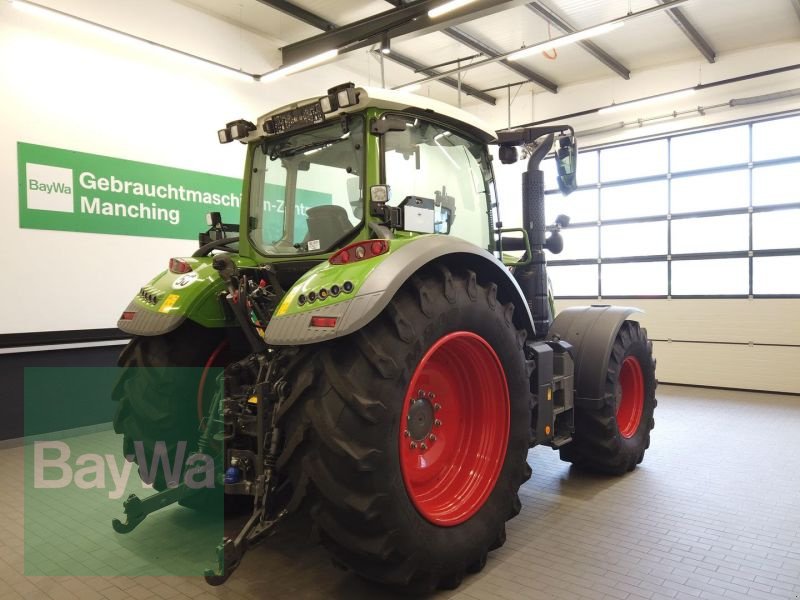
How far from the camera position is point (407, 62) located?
853 cm

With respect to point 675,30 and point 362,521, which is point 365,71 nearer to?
point 675,30

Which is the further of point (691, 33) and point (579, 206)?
point (579, 206)

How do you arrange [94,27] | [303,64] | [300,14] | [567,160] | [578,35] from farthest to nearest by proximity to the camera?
[300,14], [303,64], [578,35], [94,27], [567,160]

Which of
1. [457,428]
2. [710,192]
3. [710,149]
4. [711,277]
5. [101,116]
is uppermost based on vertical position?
[710,149]

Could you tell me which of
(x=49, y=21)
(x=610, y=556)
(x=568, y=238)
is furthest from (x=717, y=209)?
(x=49, y=21)

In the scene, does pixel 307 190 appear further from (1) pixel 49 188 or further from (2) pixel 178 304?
(1) pixel 49 188

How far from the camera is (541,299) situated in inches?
149

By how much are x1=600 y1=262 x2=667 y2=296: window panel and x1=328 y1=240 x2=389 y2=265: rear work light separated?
7.49 meters

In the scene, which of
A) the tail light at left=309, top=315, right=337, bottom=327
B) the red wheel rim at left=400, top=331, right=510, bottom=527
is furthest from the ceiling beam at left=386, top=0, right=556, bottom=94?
the tail light at left=309, top=315, right=337, bottom=327

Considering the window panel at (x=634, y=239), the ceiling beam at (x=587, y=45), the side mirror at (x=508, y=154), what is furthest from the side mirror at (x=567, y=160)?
the window panel at (x=634, y=239)

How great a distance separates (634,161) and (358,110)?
299 inches

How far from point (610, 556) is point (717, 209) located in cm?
682

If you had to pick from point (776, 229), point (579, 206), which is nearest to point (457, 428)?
point (776, 229)

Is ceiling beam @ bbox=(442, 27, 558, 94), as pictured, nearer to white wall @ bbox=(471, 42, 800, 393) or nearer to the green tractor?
white wall @ bbox=(471, 42, 800, 393)
